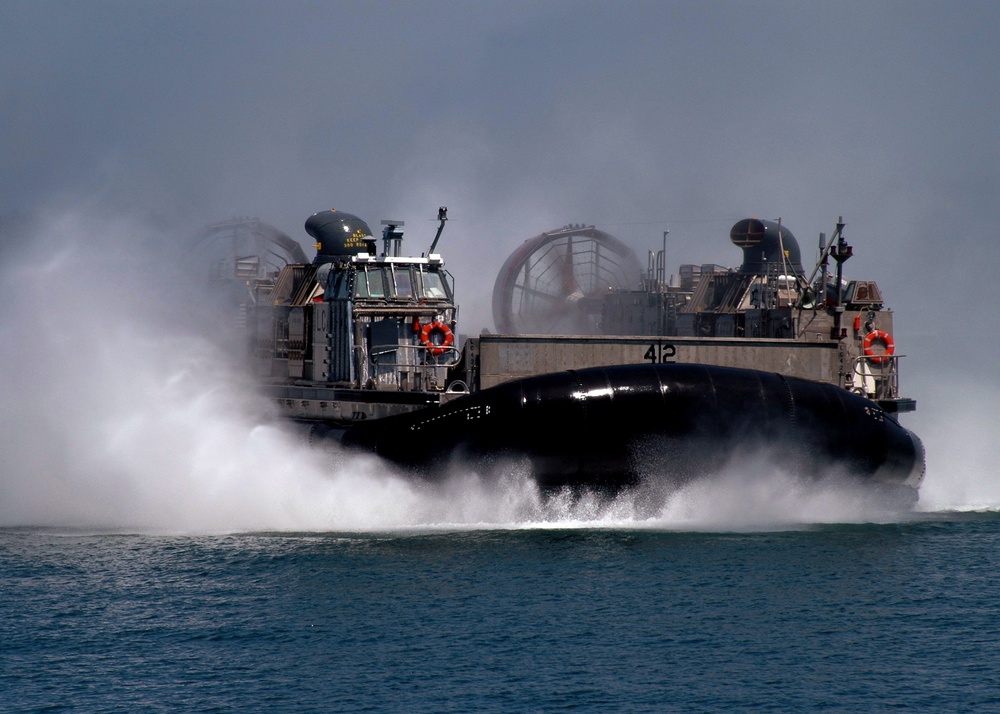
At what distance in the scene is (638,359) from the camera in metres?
19.2

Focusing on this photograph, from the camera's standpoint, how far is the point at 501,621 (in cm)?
1358

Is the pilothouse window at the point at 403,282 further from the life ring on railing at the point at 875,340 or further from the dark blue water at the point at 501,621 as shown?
the life ring on railing at the point at 875,340

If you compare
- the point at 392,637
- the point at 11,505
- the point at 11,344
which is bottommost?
the point at 392,637

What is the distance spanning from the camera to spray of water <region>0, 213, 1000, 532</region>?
17.8 m

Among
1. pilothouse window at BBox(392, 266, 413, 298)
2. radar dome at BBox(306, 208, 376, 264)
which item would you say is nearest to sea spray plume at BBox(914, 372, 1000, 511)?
pilothouse window at BBox(392, 266, 413, 298)

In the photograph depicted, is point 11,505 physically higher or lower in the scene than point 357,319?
lower

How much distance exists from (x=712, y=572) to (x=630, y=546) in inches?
61.6

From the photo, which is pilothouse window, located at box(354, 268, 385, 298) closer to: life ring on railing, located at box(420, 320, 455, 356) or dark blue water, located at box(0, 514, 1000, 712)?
life ring on railing, located at box(420, 320, 455, 356)

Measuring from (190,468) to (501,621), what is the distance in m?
7.52

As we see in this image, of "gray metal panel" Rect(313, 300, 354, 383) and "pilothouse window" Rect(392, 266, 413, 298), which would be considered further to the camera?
"pilothouse window" Rect(392, 266, 413, 298)

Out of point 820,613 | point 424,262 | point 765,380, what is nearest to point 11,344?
point 424,262

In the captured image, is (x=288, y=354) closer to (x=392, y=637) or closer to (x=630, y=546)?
(x=630, y=546)

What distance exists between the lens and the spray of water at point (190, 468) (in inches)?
701

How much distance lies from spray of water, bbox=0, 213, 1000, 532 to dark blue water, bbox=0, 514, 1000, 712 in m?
0.52
